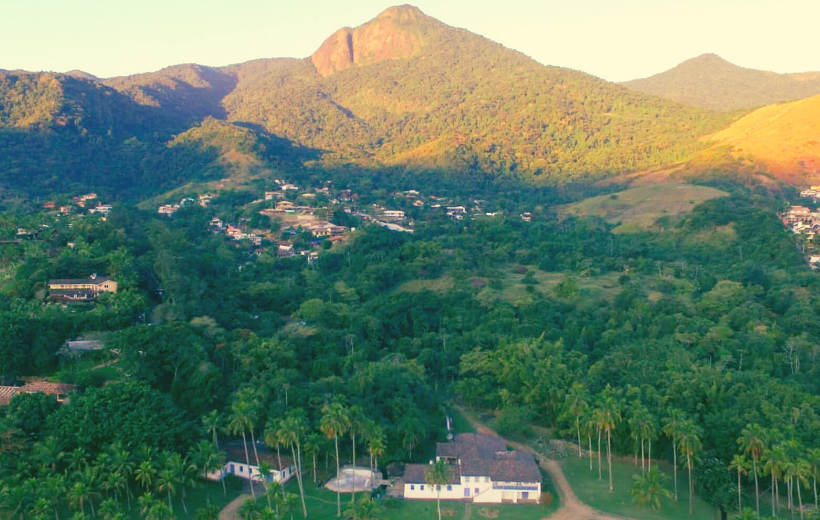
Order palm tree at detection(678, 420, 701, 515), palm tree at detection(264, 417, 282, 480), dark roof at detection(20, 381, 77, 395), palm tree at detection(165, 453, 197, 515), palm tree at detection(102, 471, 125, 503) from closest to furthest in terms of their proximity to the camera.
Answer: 1. palm tree at detection(102, 471, 125, 503)
2. palm tree at detection(165, 453, 197, 515)
3. palm tree at detection(678, 420, 701, 515)
4. palm tree at detection(264, 417, 282, 480)
5. dark roof at detection(20, 381, 77, 395)

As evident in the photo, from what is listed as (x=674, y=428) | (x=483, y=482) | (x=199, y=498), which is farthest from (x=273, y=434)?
(x=674, y=428)


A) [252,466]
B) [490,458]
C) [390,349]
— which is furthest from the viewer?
[390,349]

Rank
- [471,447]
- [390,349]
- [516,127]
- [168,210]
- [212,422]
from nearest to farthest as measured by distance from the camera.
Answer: [212,422] < [471,447] < [390,349] < [168,210] < [516,127]

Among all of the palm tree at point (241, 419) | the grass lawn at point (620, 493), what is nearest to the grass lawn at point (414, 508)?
the grass lawn at point (620, 493)

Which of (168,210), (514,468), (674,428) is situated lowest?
(514,468)

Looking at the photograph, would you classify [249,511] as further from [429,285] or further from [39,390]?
[429,285]

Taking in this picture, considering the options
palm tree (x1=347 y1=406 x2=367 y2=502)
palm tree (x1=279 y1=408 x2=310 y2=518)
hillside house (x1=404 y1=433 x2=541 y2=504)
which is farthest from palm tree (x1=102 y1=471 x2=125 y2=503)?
hillside house (x1=404 y1=433 x2=541 y2=504)

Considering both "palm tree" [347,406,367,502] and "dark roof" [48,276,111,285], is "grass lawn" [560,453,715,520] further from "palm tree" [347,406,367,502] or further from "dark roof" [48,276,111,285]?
"dark roof" [48,276,111,285]
